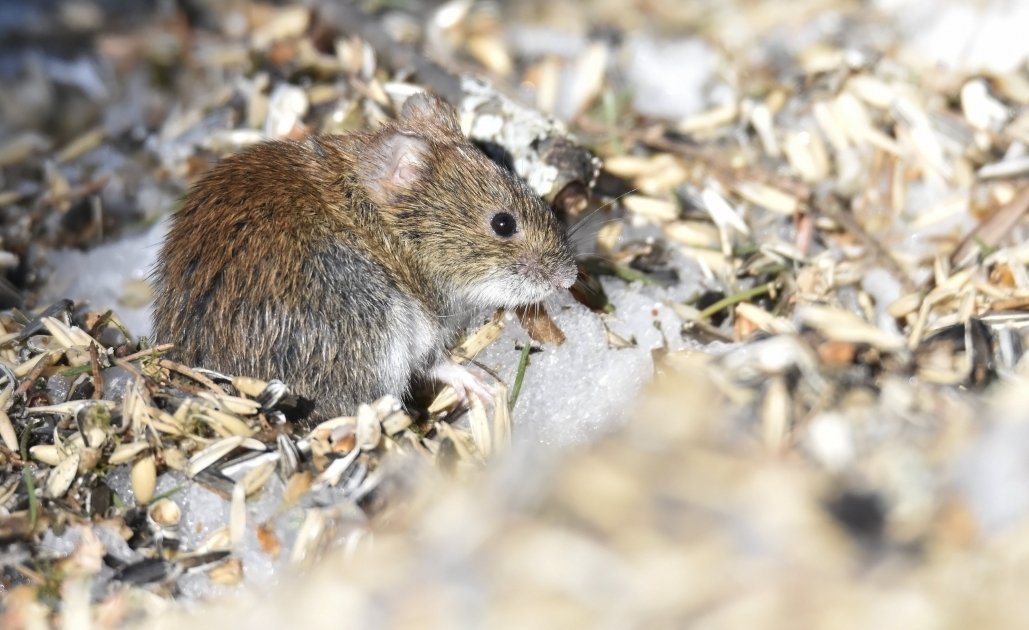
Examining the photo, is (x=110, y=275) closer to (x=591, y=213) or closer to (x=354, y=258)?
(x=354, y=258)

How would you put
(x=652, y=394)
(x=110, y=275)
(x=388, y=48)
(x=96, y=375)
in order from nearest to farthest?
(x=652, y=394)
(x=96, y=375)
(x=110, y=275)
(x=388, y=48)

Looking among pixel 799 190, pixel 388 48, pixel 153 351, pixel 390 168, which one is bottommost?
pixel 799 190

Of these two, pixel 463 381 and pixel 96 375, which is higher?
pixel 96 375

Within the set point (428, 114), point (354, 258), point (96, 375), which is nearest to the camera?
point (96, 375)

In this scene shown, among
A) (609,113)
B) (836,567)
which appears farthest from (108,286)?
(836,567)

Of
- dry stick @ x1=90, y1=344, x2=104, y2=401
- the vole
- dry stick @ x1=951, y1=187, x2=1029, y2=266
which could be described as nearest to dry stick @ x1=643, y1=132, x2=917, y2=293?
dry stick @ x1=951, y1=187, x2=1029, y2=266

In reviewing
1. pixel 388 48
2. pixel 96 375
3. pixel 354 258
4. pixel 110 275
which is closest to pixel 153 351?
pixel 96 375

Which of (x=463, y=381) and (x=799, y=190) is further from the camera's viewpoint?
(x=799, y=190)

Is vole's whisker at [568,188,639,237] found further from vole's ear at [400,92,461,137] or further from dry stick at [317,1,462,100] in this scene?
dry stick at [317,1,462,100]
